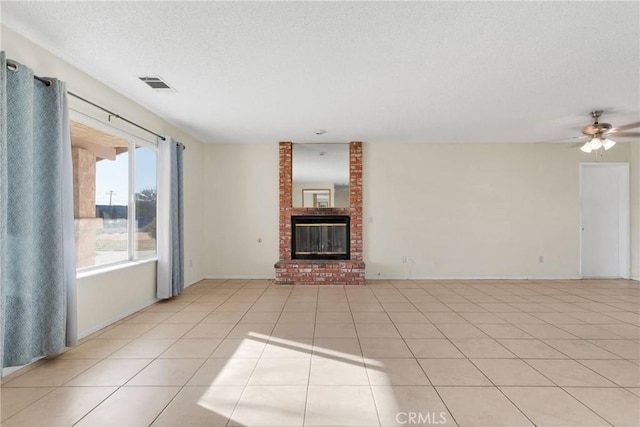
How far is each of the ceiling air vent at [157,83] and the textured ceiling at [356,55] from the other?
0.10 m

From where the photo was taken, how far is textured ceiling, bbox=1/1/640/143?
223 centimetres

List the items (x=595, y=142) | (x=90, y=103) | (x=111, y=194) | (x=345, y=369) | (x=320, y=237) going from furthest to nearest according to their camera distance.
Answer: (x=320, y=237) → (x=595, y=142) → (x=111, y=194) → (x=90, y=103) → (x=345, y=369)

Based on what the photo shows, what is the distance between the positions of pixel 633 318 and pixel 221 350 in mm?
4697

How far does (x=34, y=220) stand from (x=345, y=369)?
8.96ft

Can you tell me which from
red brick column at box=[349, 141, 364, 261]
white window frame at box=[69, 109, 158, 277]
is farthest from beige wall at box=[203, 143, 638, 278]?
white window frame at box=[69, 109, 158, 277]

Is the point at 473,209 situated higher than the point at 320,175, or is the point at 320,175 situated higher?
the point at 320,175

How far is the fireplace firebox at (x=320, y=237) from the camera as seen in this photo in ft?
20.5

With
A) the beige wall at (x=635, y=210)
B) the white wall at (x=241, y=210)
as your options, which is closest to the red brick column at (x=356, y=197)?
the white wall at (x=241, y=210)

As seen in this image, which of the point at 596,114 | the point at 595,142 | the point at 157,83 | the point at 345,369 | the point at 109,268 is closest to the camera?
the point at 345,369

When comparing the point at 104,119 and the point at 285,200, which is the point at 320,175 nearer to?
the point at 285,200

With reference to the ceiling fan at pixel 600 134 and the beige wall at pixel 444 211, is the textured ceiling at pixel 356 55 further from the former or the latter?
the beige wall at pixel 444 211

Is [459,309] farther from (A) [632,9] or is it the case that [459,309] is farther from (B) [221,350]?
(A) [632,9]

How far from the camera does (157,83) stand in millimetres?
3439

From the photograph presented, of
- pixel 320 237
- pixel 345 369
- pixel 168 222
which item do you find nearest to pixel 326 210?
pixel 320 237
